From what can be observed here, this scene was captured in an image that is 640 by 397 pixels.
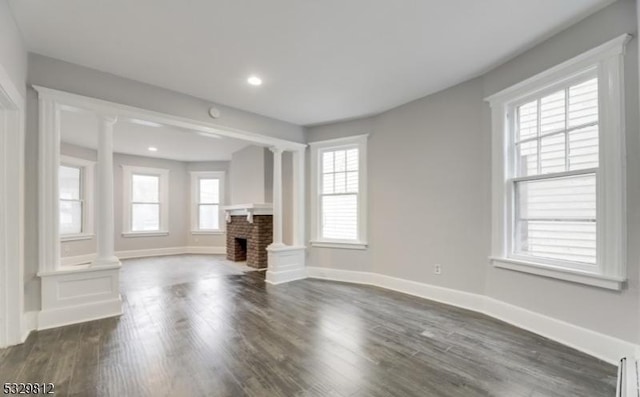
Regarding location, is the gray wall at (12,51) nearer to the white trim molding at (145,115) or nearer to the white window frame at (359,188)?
the white trim molding at (145,115)

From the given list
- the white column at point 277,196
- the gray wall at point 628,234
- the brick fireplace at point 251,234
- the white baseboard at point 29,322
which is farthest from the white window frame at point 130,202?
the gray wall at point 628,234

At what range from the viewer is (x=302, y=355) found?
2.38 meters

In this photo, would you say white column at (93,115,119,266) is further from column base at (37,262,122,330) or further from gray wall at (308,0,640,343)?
gray wall at (308,0,640,343)

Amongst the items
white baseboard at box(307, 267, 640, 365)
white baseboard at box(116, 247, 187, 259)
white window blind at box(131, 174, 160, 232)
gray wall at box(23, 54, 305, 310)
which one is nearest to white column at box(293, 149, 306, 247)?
white baseboard at box(307, 267, 640, 365)

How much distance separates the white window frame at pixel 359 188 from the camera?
190 inches

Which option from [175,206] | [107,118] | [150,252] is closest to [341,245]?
[107,118]

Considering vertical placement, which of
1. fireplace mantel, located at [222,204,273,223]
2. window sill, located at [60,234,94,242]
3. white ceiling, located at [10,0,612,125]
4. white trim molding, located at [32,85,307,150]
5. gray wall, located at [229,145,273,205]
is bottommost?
window sill, located at [60,234,94,242]

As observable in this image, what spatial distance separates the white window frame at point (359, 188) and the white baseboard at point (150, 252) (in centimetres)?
424

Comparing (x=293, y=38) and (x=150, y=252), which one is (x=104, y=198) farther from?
(x=150, y=252)

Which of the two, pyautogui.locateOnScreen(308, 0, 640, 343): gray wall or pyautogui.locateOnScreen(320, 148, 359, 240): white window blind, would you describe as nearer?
pyautogui.locateOnScreen(308, 0, 640, 343): gray wall

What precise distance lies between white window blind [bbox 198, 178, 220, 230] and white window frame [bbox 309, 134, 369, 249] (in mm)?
4291

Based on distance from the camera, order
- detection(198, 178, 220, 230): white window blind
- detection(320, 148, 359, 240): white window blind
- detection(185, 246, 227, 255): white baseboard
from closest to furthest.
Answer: detection(320, 148, 359, 240): white window blind
detection(185, 246, 227, 255): white baseboard
detection(198, 178, 220, 230): white window blind

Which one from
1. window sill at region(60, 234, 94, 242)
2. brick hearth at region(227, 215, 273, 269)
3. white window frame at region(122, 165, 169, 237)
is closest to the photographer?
brick hearth at region(227, 215, 273, 269)

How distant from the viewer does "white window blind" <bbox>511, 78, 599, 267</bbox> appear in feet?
8.14
